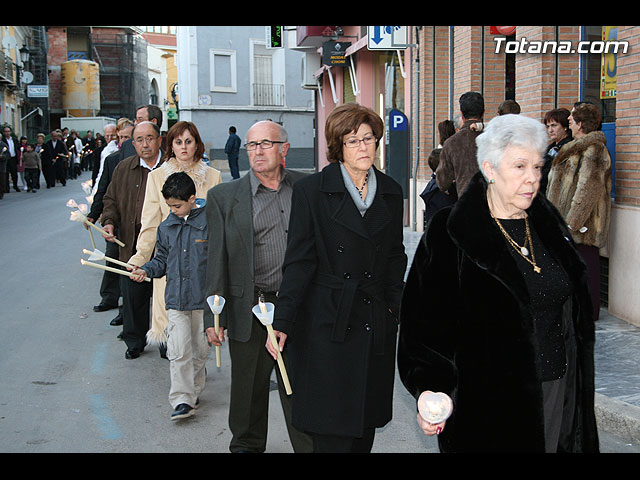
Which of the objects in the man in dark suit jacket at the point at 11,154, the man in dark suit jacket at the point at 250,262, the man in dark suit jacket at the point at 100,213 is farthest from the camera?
the man in dark suit jacket at the point at 11,154

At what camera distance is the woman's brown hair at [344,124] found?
12.9 ft

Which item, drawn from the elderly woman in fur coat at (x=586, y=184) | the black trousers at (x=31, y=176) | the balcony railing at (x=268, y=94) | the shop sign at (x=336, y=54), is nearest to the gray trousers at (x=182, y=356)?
the elderly woman in fur coat at (x=586, y=184)

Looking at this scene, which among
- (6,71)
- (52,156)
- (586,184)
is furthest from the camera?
(6,71)

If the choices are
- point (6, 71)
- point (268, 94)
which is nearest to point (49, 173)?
→ point (6, 71)

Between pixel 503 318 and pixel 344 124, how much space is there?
139cm

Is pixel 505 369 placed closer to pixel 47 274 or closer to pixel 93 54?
pixel 47 274

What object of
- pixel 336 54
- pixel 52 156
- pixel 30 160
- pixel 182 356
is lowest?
pixel 182 356

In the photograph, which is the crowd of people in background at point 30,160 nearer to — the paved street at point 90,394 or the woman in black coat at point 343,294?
the paved street at point 90,394

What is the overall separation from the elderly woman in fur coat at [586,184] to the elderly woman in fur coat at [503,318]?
475 cm

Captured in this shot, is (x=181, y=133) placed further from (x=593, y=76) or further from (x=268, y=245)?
(x=593, y=76)

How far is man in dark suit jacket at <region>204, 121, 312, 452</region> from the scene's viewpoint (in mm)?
4766

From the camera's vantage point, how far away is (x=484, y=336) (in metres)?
2.99
